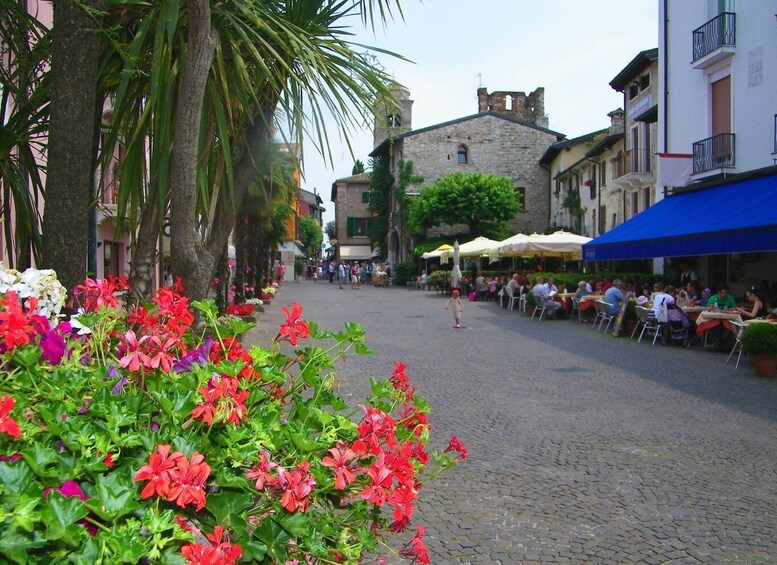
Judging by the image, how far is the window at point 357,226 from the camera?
74.4m

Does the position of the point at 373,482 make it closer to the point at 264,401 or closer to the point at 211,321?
the point at 264,401

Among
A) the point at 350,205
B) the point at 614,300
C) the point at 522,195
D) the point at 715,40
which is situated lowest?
the point at 614,300

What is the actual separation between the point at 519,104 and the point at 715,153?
3867cm

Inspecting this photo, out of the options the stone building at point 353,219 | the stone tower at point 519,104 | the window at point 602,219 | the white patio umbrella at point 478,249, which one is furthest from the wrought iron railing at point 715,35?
the stone building at point 353,219

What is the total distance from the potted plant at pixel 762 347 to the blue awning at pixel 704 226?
201 cm

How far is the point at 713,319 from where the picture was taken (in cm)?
1296

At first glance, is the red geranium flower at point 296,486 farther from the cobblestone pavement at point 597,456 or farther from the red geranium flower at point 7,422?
the cobblestone pavement at point 597,456

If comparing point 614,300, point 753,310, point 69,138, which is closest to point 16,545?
point 69,138

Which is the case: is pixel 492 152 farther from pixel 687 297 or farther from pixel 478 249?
pixel 687 297

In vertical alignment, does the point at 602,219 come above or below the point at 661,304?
above

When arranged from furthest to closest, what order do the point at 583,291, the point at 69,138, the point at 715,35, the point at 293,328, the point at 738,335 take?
the point at 583,291 → the point at 715,35 → the point at 738,335 → the point at 69,138 → the point at 293,328

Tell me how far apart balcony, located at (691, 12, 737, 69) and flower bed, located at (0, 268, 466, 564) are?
1899 centimetres

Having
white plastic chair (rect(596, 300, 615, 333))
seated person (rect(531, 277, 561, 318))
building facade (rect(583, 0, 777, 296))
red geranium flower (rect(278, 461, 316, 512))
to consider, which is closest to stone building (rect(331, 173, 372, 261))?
building facade (rect(583, 0, 777, 296))

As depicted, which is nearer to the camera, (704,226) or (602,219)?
(704,226)
